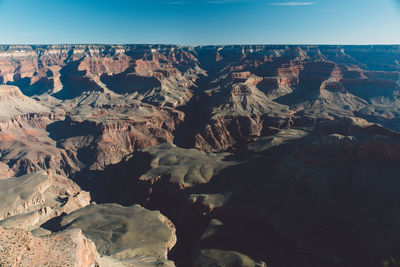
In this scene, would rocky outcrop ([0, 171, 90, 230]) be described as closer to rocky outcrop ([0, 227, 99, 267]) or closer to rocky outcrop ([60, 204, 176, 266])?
rocky outcrop ([60, 204, 176, 266])

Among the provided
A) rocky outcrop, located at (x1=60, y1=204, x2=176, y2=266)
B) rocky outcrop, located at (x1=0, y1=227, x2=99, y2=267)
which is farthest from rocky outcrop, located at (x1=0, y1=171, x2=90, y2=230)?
rocky outcrop, located at (x1=0, y1=227, x2=99, y2=267)

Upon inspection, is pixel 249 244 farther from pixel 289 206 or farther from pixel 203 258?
pixel 289 206

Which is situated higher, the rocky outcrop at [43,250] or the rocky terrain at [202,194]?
the rocky outcrop at [43,250]

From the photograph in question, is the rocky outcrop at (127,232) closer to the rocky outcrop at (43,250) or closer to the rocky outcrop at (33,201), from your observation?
the rocky outcrop at (33,201)

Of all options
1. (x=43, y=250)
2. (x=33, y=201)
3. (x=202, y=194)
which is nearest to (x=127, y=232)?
(x=202, y=194)

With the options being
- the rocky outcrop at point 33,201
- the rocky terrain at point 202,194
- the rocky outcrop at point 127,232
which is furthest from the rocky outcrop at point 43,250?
the rocky outcrop at point 33,201

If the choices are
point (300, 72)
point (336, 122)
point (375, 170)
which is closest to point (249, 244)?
point (375, 170)
